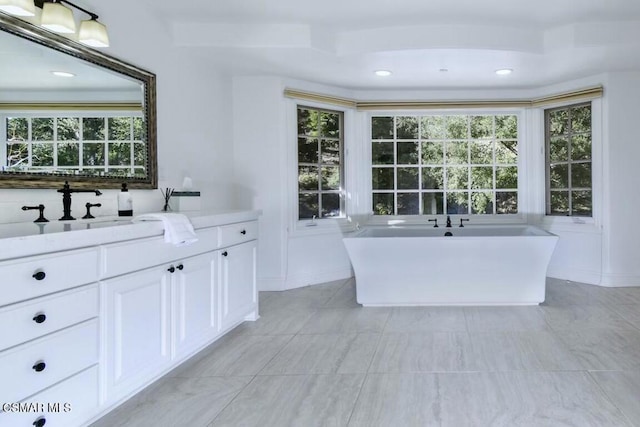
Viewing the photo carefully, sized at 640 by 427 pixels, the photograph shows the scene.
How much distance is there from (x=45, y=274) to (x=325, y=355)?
170cm

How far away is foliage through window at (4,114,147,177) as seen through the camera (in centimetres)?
219

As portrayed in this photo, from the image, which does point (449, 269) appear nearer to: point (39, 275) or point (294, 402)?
point (294, 402)

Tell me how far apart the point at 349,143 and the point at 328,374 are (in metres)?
3.32

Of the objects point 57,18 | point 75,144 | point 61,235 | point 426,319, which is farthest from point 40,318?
point 426,319

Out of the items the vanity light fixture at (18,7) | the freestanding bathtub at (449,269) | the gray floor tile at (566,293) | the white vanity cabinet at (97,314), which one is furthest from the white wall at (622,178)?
the vanity light fixture at (18,7)

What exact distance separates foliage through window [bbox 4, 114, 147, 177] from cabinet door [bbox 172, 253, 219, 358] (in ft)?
2.63

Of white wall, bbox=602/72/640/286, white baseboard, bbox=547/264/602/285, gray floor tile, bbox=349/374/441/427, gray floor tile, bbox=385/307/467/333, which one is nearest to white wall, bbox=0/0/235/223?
gray floor tile, bbox=349/374/441/427

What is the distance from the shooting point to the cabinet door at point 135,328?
6.17ft

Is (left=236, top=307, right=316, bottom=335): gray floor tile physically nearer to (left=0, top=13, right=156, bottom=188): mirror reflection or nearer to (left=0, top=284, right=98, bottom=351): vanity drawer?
(left=0, top=13, right=156, bottom=188): mirror reflection

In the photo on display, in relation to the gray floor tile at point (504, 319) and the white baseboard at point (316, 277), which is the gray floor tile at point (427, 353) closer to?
the gray floor tile at point (504, 319)

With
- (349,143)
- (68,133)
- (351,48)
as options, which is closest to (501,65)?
(351,48)

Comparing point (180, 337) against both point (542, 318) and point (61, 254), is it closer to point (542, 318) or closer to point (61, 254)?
point (61, 254)

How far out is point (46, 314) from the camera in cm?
155

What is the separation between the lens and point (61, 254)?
1.61 m
